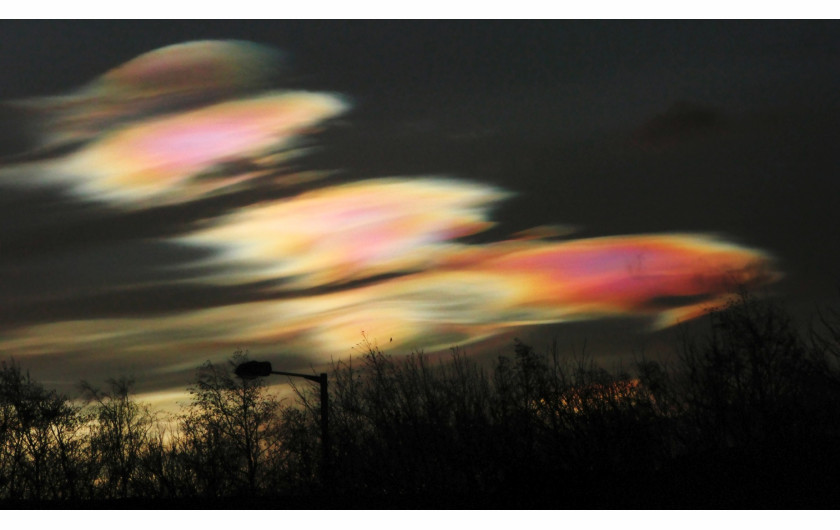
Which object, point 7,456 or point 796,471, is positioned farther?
point 7,456

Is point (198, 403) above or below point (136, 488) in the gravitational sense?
above

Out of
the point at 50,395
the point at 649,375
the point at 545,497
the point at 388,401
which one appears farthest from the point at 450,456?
the point at 50,395

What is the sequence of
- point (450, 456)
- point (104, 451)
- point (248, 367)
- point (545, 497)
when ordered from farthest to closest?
point (104, 451) < point (450, 456) < point (248, 367) < point (545, 497)

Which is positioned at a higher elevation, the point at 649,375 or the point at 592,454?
the point at 649,375

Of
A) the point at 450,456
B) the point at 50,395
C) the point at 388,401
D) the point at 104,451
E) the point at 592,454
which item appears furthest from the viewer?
the point at 104,451

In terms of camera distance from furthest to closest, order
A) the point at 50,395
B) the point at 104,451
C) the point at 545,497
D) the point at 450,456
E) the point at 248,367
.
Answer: the point at 104,451 < the point at 50,395 < the point at 450,456 < the point at 248,367 < the point at 545,497

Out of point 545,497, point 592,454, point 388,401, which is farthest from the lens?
point 388,401

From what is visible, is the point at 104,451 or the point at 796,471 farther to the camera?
the point at 104,451

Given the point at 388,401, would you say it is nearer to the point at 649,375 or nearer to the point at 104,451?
the point at 649,375

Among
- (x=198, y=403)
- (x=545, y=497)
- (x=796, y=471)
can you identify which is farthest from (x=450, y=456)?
(x=198, y=403)

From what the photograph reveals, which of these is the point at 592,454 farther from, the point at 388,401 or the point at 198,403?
the point at 198,403
